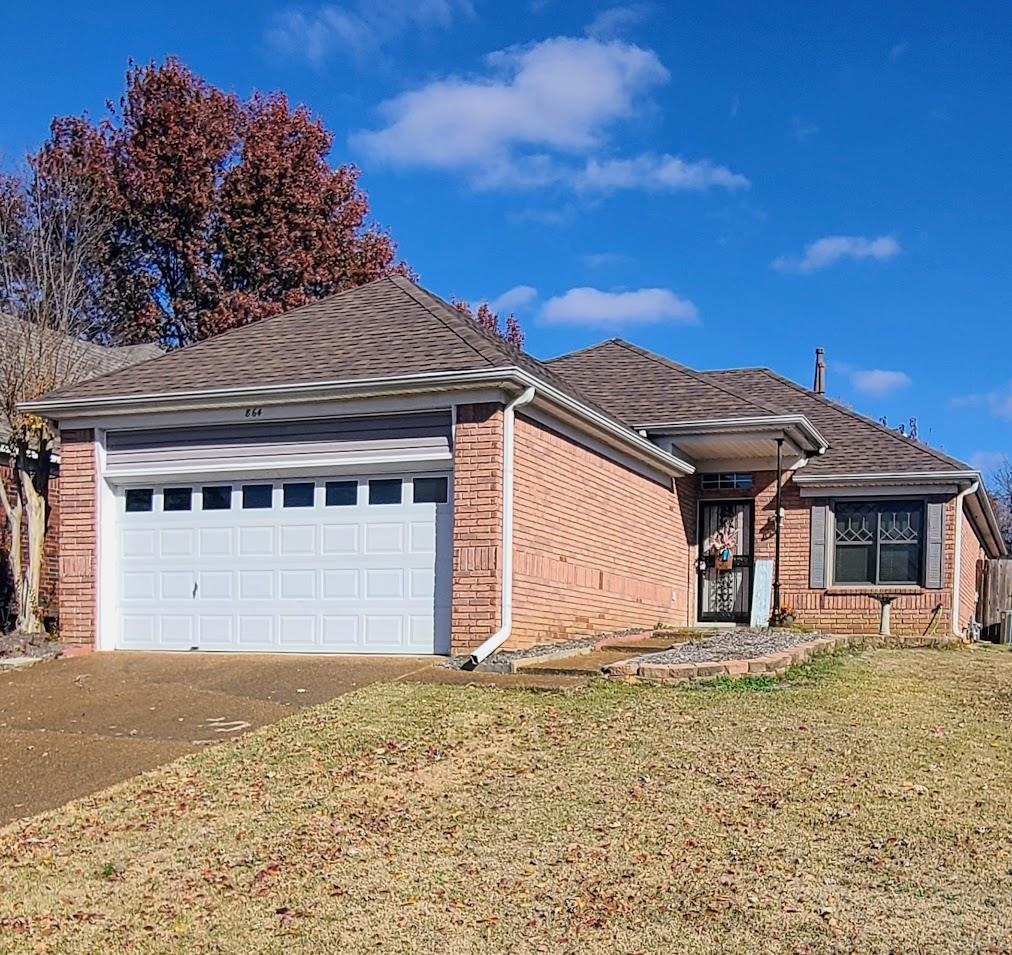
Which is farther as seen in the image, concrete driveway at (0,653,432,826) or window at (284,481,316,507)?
window at (284,481,316,507)

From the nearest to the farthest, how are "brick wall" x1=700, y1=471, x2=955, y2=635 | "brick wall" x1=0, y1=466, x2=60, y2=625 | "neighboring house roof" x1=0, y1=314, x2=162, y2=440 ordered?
"neighboring house roof" x1=0, y1=314, x2=162, y2=440, "brick wall" x1=0, y1=466, x2=60, y2=625, "brick wall" x1=700, y1=471, x2=955, y2=635

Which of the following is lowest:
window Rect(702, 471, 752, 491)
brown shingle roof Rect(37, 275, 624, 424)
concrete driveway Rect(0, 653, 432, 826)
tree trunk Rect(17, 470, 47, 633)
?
concrete driveway Rect(0, 653, 432, 826)

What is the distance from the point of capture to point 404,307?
49.2 feet

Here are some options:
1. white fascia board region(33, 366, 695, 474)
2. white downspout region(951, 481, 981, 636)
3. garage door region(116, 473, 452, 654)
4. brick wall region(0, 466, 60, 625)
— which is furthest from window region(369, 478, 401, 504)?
white downspout region(951, 481, 981, 636)

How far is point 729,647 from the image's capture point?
13164 mm

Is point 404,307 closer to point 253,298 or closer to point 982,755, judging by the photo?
point 982,755

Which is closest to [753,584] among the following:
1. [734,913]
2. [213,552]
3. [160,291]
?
[213,552]

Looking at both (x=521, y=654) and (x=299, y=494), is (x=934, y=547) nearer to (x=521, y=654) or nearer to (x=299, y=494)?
(x=521, y=654)

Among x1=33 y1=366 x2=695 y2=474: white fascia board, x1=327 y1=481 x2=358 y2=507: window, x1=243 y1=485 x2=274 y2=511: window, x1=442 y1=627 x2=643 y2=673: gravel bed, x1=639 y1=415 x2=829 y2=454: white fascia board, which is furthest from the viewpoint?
x1=639 y1=415 x2=829 y2=454: white fascia board

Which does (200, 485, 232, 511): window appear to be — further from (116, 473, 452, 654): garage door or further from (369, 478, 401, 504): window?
(369, 478, 401, 504): window

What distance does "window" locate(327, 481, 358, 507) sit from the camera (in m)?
13.1

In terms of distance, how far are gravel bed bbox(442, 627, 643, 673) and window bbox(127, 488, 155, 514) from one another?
4449 millimetres

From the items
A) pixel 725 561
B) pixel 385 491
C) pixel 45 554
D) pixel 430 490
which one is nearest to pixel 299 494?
pixel 385 491

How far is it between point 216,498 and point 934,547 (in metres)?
11.9
